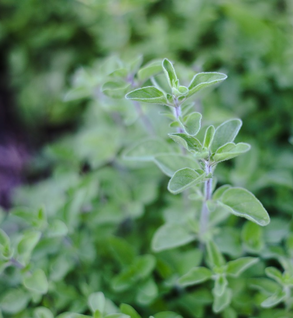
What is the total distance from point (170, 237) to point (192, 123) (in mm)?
385

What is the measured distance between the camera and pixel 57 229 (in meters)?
1.02

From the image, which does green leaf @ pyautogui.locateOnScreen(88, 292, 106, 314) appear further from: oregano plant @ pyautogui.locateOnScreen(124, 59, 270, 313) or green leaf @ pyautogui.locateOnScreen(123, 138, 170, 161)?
green leaf @ pyautogui.locateOnScreen(123, 138, 170, 161)

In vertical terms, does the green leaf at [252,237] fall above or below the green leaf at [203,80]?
below

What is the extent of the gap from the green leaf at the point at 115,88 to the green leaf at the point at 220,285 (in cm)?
58

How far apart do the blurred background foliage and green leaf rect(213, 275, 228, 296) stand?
4.8 inches

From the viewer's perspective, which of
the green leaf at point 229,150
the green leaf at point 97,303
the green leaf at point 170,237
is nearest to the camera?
the green leaf at point 229,150

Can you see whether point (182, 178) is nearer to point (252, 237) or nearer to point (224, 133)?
point (224, 133)

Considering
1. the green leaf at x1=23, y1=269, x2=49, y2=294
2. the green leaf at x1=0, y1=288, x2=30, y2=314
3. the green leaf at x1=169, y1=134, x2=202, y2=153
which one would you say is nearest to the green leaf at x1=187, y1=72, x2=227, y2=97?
the green leaf at x1=169, y1=134, x2=202, y2=153

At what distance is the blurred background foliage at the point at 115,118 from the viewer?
1.17 m

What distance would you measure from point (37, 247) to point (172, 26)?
57.8 inches

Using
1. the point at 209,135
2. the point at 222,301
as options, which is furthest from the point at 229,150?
the point at 222,301

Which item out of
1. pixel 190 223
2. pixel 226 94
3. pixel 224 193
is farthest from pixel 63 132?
pixel 224 193

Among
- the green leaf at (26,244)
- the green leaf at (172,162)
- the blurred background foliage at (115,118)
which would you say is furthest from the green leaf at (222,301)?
the green leaf at (26,244)

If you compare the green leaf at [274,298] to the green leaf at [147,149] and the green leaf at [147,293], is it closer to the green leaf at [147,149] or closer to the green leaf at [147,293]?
the green leaf at [147,293]
